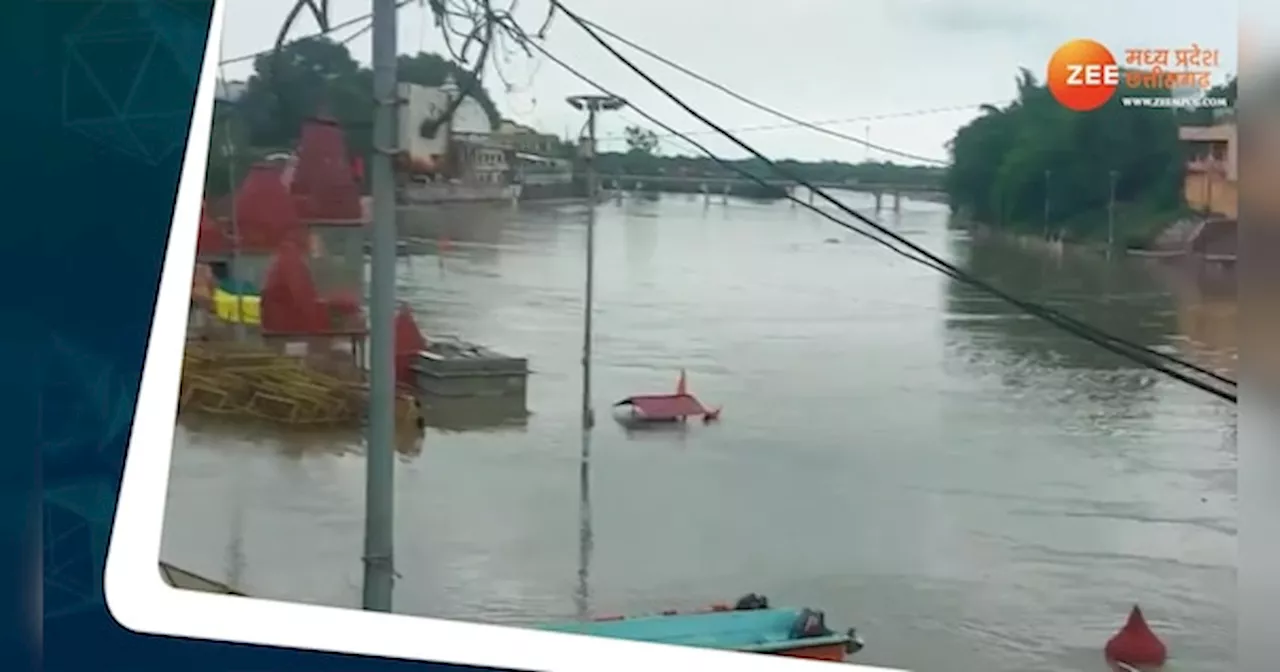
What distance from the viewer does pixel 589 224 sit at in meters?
2.11

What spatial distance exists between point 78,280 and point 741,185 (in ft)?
3.18

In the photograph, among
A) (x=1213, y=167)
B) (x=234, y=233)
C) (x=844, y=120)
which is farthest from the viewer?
(x=234, y=233)

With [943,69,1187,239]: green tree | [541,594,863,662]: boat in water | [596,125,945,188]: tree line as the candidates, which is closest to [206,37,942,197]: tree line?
[596,125,945,188]: tree line

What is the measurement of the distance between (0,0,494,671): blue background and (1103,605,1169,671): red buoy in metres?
1.24

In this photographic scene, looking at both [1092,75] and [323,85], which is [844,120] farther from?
[323,85]

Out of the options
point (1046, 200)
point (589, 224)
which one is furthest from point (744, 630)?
point (1046, 200)

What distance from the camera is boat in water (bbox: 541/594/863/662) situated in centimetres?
207

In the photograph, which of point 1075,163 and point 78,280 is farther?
point 78,280

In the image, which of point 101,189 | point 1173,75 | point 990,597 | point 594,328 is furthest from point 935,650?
point 101,189

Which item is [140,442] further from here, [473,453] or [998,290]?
[998,290]

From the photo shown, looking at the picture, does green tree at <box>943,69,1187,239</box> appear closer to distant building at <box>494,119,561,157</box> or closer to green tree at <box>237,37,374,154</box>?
A: distant building at <box>494,119,561,157</box>

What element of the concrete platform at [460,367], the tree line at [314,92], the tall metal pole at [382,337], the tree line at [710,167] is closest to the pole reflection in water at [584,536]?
the concrete platform at [460,367]

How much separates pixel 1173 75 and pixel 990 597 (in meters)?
0.71

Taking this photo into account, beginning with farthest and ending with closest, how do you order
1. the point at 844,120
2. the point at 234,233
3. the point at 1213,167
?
the point at 234,233 < the point at 844,120 < the point at 1213,167
